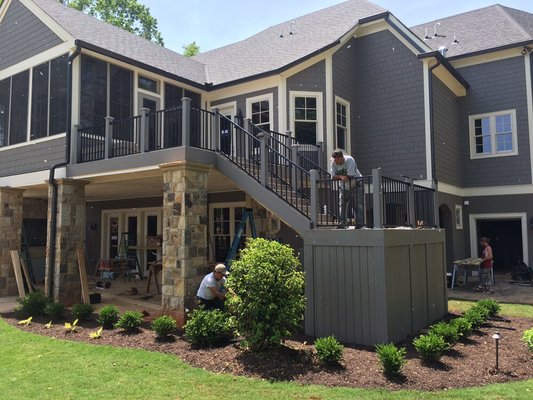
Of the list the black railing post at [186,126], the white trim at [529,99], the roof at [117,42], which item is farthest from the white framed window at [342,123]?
the black railing post at [186,126]

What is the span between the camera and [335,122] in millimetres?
12688

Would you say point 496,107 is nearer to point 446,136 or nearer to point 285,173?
point 446,136

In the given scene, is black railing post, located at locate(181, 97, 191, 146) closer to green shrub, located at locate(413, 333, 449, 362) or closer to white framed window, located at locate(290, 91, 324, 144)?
white framed window, located at locate(290, 91, 324, 144)

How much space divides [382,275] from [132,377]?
11.6 feet

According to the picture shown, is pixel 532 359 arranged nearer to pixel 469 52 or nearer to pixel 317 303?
pixel 317 303

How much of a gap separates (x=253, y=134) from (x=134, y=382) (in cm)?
649

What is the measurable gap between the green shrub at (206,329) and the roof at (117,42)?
23.8 ft

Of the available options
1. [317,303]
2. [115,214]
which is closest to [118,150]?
[317,303]

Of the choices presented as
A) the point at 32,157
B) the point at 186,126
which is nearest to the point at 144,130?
the point at 186,126

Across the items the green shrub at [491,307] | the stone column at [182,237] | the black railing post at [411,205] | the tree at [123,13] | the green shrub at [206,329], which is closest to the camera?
the green shrub at [206,329]

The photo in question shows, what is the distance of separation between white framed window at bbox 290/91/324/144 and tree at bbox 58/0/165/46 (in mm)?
Answer: 25575

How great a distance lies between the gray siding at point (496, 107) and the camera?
13.7 m

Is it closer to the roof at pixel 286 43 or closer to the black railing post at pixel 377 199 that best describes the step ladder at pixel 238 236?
the black railing post at pixel 377 199

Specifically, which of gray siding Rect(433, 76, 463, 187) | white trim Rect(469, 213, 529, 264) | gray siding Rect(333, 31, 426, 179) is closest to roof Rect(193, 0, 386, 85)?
gray siding Rect(333, 31, 426, 179)
